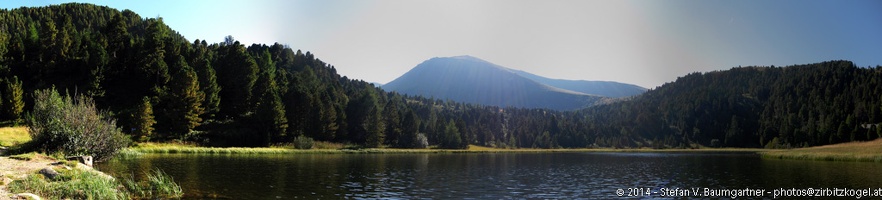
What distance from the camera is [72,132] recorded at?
5453 cm

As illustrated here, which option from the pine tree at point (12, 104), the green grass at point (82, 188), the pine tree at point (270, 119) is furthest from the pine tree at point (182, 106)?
the green grass at point (82, 188)

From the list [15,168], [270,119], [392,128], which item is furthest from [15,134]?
[392,128]

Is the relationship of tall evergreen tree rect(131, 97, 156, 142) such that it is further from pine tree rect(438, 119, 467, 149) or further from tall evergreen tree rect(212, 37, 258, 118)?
pine tree rect(438, 119, 467, 149)

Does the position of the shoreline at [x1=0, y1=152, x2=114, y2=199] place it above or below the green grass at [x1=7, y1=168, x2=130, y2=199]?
above

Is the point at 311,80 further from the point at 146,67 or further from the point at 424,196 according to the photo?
the point at 424,196

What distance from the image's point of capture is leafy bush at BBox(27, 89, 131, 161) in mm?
54562

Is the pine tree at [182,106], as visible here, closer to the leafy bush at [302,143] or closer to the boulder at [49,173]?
the leafy bush at [302,143]

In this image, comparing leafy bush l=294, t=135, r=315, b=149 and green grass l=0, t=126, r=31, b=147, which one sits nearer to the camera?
green grass l=0, t=126, r=31, b=147

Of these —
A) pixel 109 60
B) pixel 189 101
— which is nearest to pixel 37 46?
pixel 109 60

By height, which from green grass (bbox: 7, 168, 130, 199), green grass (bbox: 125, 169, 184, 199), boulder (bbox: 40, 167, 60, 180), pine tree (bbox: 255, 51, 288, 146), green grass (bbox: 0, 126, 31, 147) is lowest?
green grass (bbox: 125, 169, 184, 199)

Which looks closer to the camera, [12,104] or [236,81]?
[12,104]

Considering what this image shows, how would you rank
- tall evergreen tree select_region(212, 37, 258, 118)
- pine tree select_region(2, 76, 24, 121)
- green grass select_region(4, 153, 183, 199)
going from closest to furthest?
green grass select_region(4, 153, 183, 199)
pine tree select_region(2, 76, 24, 121)
tall evergreen tree select_region(212, 37, 258, 118)

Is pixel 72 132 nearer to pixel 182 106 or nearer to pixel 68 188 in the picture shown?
pixel 68 188

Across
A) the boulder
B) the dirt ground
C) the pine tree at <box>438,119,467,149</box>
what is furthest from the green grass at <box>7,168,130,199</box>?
the pine tree at <box>438,119,467,149</box>
